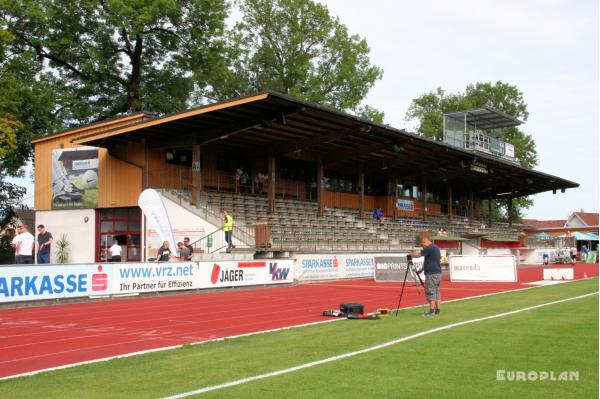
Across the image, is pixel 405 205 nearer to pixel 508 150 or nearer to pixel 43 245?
pixel 508 150

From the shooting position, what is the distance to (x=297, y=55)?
2292 inches

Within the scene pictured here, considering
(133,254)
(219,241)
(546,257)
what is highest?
(219,241)

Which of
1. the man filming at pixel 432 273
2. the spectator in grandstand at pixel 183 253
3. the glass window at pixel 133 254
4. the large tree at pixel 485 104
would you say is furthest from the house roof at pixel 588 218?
the man filming at pixel 432 273

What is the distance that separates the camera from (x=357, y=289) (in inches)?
1029

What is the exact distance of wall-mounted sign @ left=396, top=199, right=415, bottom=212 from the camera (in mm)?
51759

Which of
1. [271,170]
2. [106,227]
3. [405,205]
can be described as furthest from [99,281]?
[405,205]

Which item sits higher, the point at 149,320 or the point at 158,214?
the point at 158,214

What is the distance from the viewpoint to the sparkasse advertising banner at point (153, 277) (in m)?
21.1

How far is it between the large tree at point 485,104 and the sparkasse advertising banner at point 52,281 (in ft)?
207

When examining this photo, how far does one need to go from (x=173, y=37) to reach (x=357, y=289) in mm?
28982

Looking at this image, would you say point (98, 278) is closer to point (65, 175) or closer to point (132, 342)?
point (132, 342)

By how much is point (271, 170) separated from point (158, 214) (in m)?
11.2

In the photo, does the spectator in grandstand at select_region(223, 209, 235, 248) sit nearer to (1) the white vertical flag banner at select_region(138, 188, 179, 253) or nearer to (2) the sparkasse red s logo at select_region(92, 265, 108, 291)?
(1) the white vertical flag banner at select_region(138, 188, 179, 253)

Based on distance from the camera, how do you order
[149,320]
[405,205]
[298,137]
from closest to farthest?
[149,320] → [298,137] → [405,205]
